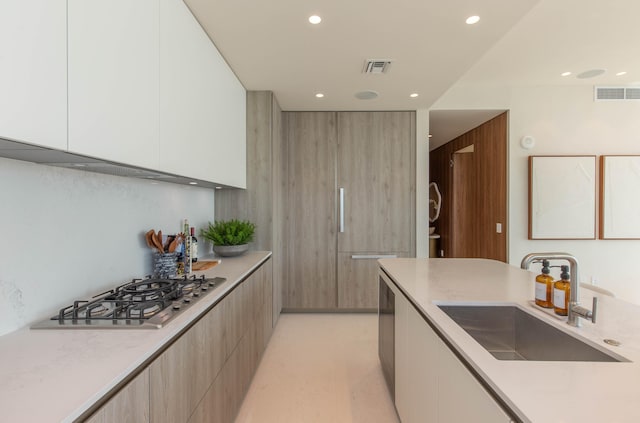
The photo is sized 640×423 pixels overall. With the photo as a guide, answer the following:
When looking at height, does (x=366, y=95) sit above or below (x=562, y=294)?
above

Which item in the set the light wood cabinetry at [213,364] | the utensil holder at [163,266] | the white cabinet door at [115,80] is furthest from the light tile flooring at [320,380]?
the white cabinet door at [115,80]

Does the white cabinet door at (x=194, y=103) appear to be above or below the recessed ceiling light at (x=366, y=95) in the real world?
below

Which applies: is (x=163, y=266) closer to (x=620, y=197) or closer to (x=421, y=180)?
(x=421, y=180)

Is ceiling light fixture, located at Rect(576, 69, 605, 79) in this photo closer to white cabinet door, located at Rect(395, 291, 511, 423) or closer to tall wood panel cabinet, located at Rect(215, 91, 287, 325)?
tall wood panel cabinet, located at Rect(215, 91, 287, 325)

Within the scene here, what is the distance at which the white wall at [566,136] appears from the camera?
3.76 metres

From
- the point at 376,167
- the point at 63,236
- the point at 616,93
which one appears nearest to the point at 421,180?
the point at 376,167

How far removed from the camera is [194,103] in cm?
182

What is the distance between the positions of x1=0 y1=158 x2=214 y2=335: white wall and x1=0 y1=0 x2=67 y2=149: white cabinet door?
0.41m

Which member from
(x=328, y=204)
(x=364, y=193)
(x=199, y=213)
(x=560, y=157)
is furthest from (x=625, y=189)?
(x=199, y=213)

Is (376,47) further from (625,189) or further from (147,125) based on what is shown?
(625,189)

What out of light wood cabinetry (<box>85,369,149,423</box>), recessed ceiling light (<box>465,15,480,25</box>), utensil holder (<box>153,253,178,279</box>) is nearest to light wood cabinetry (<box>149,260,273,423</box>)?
light wood cabinetry (<box>85,369,149,423</box>)

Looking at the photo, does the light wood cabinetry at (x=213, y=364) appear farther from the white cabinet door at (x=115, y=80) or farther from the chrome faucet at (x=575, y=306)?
the chrome faucet at (x=575, y=306)

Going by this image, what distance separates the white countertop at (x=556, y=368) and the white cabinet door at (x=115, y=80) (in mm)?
1358

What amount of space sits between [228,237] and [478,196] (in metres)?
3.80
